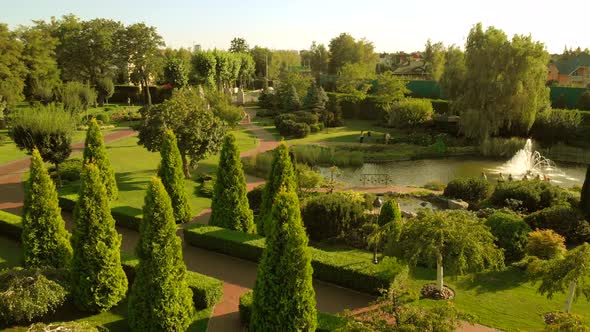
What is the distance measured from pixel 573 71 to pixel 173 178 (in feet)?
262

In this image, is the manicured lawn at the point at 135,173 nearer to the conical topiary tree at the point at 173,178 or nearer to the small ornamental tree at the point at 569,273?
the conical topiary tree at the point at 173,178

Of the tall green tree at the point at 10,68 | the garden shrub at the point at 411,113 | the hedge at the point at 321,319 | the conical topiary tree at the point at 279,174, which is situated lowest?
the hedge at the point at 321,319

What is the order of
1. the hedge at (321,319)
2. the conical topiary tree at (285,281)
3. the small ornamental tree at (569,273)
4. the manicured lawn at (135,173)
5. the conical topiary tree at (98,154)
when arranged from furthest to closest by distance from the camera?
the manicured lawn at (135,173)
the conical topiary tree at (98,154)
the hedge at (321,319)
the small ornamental tree at (569,273)
the conical topiary tree at (285,281)

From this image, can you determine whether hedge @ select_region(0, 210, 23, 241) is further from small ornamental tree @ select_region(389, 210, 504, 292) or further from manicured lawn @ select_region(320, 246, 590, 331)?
manicured lawn @ select_region(320, 246, 590, 331)

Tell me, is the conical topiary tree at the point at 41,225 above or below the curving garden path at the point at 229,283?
above

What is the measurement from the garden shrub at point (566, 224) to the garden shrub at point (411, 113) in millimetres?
26827

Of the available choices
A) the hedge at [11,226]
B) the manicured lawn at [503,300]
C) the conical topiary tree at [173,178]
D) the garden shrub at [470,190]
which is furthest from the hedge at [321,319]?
the garden shrub at [470,190]

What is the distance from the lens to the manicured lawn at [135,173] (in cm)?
2200

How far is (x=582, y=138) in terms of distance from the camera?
3875 cm

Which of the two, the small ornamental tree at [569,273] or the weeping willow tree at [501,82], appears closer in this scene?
the small ornamental tree at [569,273]

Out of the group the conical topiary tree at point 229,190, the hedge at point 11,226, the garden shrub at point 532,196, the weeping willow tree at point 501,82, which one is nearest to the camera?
the conical topiary tree at point 229,190

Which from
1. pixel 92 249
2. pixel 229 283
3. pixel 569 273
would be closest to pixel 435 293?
pixel 569 273

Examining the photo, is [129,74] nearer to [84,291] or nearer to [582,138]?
[582,138]

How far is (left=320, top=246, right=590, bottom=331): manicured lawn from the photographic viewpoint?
12320 millimetres
